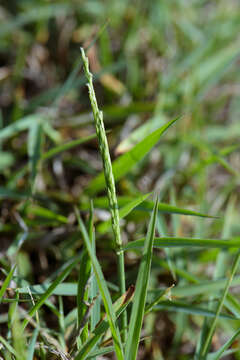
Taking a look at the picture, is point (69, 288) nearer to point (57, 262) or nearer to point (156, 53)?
point (57, 262)

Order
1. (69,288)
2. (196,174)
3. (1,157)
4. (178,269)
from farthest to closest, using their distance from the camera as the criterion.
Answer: (196,174)
(1,157)
(178,269)
(69,288)

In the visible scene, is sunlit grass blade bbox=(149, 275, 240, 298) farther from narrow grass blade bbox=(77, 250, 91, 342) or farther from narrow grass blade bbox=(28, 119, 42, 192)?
narrow grass blade bbox=(28, 119, 42, 192)

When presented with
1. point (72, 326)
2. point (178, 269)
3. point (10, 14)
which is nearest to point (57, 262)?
point (72, 326)

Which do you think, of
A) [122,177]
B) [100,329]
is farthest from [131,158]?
[100,329]

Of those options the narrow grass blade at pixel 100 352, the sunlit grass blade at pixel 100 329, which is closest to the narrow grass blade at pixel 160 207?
the sunlit grass blade at pixel 100 329

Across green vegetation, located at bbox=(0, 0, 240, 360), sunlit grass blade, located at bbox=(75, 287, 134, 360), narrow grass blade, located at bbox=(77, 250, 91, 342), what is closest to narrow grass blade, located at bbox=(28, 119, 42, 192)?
green vegetation, located at bbox=(0, 0, 240, 360)

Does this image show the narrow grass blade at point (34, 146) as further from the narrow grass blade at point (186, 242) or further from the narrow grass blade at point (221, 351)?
the narrow grass blade at point (221, 351)
